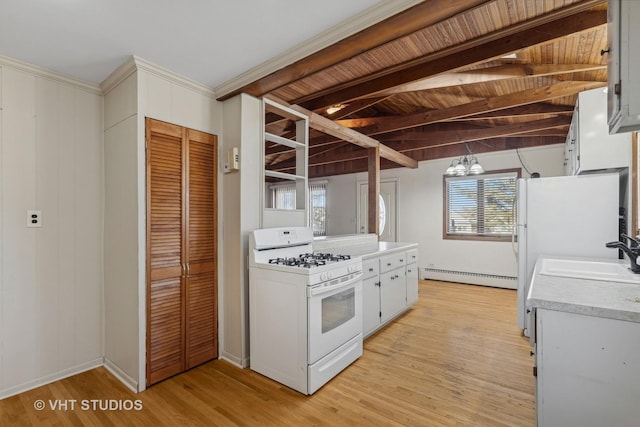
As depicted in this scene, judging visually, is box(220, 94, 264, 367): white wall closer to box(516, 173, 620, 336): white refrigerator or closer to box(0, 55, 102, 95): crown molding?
box(0, 55, 102, 95): crown molding

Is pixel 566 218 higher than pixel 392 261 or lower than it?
higher

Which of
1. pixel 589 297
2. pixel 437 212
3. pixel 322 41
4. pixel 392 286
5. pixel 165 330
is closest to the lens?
pixel 589 297

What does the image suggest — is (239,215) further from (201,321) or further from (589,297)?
(589,297)

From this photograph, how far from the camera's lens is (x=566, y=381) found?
4.17 ft

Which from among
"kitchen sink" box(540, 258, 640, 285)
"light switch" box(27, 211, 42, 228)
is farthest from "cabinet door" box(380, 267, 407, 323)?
"light switch" box(27, 211, 42, 228)

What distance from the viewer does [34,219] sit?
7.52 ft

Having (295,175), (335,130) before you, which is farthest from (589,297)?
(335,130)

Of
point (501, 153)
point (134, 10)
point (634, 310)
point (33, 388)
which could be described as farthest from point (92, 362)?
point (501, 153)

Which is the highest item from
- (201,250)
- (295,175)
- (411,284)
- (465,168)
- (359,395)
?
(465,168)

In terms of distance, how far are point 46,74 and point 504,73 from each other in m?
3.90

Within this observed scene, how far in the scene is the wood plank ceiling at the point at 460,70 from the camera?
1708 mm

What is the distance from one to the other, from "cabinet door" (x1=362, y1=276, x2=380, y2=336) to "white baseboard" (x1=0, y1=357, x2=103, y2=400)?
7.94ft

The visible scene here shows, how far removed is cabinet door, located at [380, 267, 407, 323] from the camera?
10.9 feet

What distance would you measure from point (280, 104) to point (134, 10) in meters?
1.38
